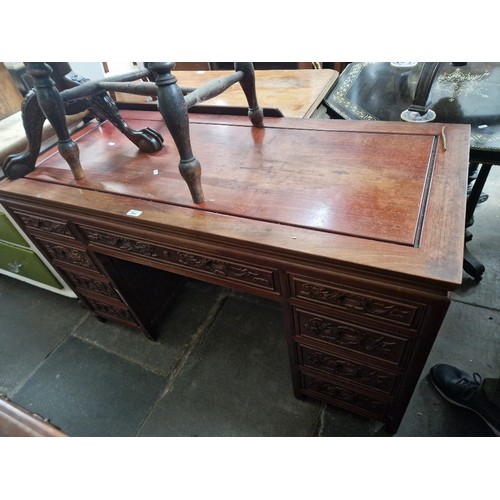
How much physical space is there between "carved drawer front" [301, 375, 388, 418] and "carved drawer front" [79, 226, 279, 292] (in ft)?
1.54

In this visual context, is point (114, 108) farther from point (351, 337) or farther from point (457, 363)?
point (457, 363)

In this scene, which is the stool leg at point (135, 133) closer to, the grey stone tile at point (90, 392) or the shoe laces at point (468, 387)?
the grey stone tile at point (90, 392)

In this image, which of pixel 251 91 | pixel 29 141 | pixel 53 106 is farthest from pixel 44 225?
pixel 251 91

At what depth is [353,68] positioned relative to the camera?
1494 mm

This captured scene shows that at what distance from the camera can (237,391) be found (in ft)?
4.34

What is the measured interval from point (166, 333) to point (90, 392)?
1.30 ft

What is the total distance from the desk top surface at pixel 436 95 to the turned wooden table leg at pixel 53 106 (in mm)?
914

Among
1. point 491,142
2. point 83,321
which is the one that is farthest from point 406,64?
point 83,321

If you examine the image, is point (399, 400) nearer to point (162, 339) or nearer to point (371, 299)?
point (371, 299)

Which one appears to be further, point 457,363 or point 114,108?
point 457,363

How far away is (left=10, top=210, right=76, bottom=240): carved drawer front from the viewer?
3.41ft

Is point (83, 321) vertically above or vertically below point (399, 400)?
below

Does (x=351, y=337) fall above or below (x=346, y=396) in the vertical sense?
above

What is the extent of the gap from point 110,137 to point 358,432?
1408mm
